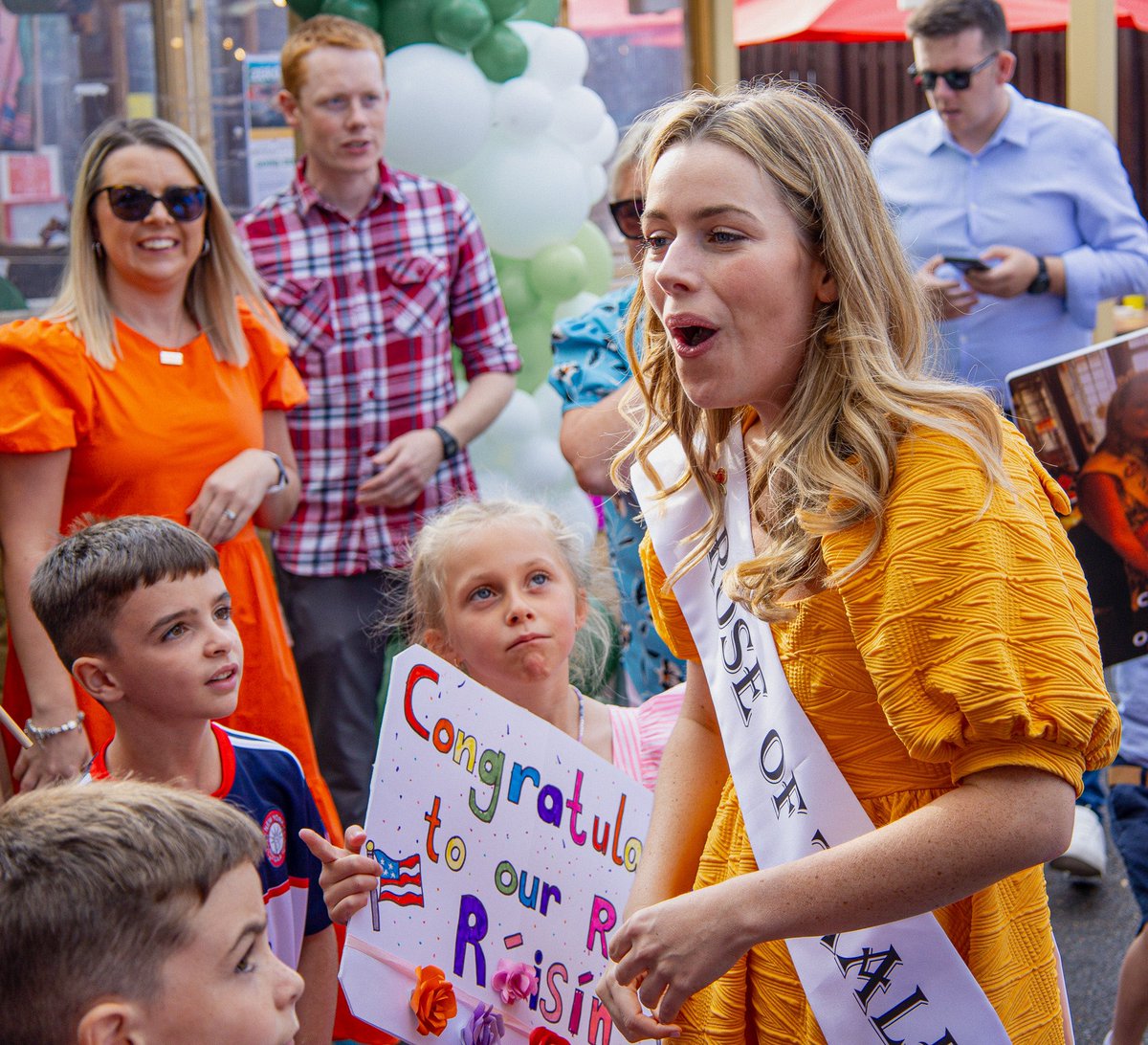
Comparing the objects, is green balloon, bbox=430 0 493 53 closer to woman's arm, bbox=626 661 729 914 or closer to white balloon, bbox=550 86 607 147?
white balloon, bbox=550 86 607 147

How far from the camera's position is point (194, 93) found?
15.6ft

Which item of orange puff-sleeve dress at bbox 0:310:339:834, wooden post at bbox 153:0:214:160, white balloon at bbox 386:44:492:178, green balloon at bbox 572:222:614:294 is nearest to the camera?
orange puff-sleeve dress at bbox 0:310:339:834

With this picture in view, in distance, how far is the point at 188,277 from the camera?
2.95 m

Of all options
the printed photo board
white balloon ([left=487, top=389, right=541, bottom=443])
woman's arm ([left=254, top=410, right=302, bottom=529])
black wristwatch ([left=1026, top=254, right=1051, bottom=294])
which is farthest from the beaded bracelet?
black wristwatch ([left=1026, top=254, right=1051, bottom=294])

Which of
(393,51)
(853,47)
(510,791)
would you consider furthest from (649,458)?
(853,47)

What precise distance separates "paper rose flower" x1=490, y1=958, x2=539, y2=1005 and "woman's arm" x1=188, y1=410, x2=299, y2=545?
4.01 feet

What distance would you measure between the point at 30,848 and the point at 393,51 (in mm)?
3212

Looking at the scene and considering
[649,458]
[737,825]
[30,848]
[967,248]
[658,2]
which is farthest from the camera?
[658,2]

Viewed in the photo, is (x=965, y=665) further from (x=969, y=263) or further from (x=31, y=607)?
(x=969, y=263)

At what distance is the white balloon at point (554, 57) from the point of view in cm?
408

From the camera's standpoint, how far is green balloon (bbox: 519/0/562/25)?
164 inches

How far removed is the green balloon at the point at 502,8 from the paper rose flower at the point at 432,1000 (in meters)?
3.00

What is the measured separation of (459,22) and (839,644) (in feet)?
9.62

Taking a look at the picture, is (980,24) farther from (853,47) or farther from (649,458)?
(853,47)
